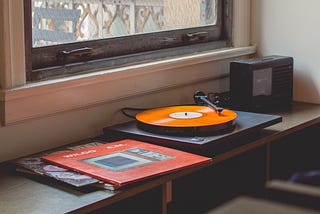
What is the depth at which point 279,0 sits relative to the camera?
2.32 meters

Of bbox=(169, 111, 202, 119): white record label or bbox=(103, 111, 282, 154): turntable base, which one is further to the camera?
bbox=(169, 111, 202, 119): white record label

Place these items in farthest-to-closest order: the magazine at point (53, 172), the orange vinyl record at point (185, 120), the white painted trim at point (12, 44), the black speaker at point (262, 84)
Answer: the black speaker at point (262, 84) < the orange vinyl record at point (185, 120) < the white painted trim at point (12, 44) < the magazine at point (53, 172)

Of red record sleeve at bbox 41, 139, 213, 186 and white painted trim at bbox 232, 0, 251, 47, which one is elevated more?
white painted trim at bbox 232, 0, 251, 47

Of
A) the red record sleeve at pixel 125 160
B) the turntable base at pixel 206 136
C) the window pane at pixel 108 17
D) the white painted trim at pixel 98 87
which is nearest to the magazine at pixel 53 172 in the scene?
the red record sleeve at pixel 125 160

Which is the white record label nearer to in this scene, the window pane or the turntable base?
the turntable base

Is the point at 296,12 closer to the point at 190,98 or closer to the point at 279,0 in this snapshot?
the point at 279,0

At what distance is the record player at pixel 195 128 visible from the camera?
1.60 m

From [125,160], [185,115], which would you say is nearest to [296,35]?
[185,115]

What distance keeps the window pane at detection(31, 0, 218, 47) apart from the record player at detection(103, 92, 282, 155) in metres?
0.30

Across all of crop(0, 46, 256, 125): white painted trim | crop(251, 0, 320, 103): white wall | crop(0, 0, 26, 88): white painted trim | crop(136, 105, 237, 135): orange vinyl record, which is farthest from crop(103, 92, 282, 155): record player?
crop(251, 0, 320, 103): white wall

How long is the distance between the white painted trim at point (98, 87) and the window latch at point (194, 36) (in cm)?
7

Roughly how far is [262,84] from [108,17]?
622 millimetres

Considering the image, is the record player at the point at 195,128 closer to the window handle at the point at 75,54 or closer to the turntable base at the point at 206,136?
the turntable base at the point at 206,136

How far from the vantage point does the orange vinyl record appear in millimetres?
1646
